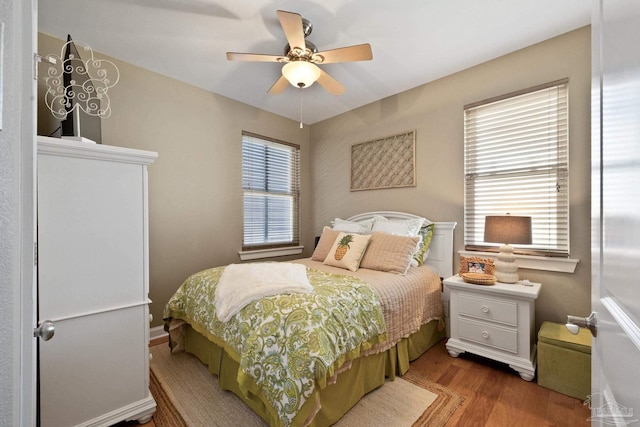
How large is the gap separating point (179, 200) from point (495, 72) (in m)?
3.40

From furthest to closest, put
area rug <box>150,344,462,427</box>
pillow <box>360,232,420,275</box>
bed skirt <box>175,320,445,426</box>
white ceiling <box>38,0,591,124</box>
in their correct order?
pillow <box>360,232,420,275</box> < white ceiling <box>38,0,591,124</box> < area rug <box>150,344,462,427</box> < bed skirt <box>175,320,445,426</box>

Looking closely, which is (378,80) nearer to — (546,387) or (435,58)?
(435,58)

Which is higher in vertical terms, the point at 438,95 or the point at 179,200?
the point at 438,95

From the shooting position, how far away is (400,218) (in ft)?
10.1

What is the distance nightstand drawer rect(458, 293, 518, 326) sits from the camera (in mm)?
1969

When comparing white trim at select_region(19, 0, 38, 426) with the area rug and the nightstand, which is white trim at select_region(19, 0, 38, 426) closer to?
the area rug

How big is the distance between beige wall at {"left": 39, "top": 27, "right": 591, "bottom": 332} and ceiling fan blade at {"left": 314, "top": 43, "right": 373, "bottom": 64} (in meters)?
1.31

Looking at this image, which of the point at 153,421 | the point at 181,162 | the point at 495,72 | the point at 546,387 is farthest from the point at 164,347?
the point at 495,72

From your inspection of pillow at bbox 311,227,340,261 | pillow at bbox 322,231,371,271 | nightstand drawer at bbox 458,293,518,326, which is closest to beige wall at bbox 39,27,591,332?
nightstand drawer at bbox 458,293,518,326

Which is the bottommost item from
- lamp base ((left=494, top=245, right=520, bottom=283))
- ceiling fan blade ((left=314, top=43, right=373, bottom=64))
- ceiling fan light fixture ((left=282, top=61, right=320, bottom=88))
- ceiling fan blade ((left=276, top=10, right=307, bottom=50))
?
lamp base ((left=494, top=245, right=520, bottom=283))

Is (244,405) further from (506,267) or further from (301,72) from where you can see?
(301,72)

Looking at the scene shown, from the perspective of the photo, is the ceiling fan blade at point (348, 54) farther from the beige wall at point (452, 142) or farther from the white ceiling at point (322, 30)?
the beige wall at point (452, 142)

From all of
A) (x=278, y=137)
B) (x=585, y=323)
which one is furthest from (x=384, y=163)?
(x=585, y=323)

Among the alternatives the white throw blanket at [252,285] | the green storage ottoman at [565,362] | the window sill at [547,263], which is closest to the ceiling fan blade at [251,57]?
the white throw blanket at [252,285]
